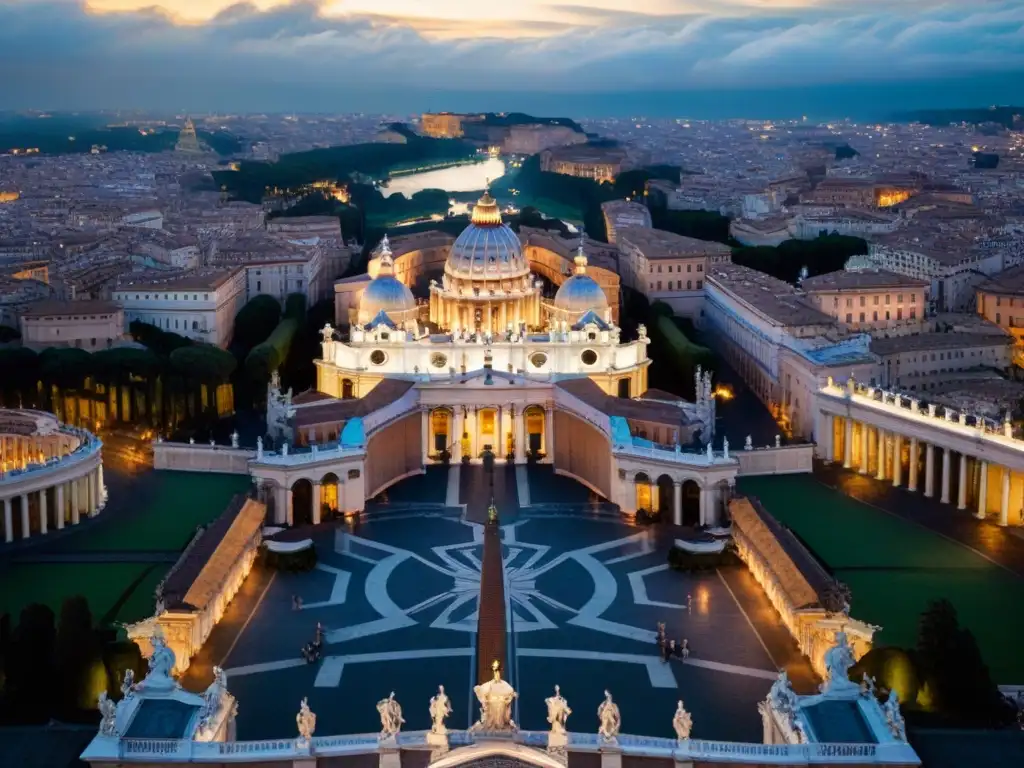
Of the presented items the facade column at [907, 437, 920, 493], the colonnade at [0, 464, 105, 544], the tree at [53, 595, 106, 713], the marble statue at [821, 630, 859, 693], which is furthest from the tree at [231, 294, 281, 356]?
the marble statue at [821, 630, 859, 693]

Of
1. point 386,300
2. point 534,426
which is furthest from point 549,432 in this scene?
point 386,300

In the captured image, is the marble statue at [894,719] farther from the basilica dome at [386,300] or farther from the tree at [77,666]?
the basilica dome at [386,300]

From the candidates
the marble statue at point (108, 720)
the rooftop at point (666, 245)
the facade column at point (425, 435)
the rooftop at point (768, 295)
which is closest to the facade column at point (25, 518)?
the facade column at point (425, 435)

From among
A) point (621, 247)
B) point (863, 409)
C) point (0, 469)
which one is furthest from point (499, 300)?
point (621, 247)

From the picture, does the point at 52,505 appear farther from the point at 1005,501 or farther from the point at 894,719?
the point at 894,719

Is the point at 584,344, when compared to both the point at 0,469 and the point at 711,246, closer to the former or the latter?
the point at 0,469
